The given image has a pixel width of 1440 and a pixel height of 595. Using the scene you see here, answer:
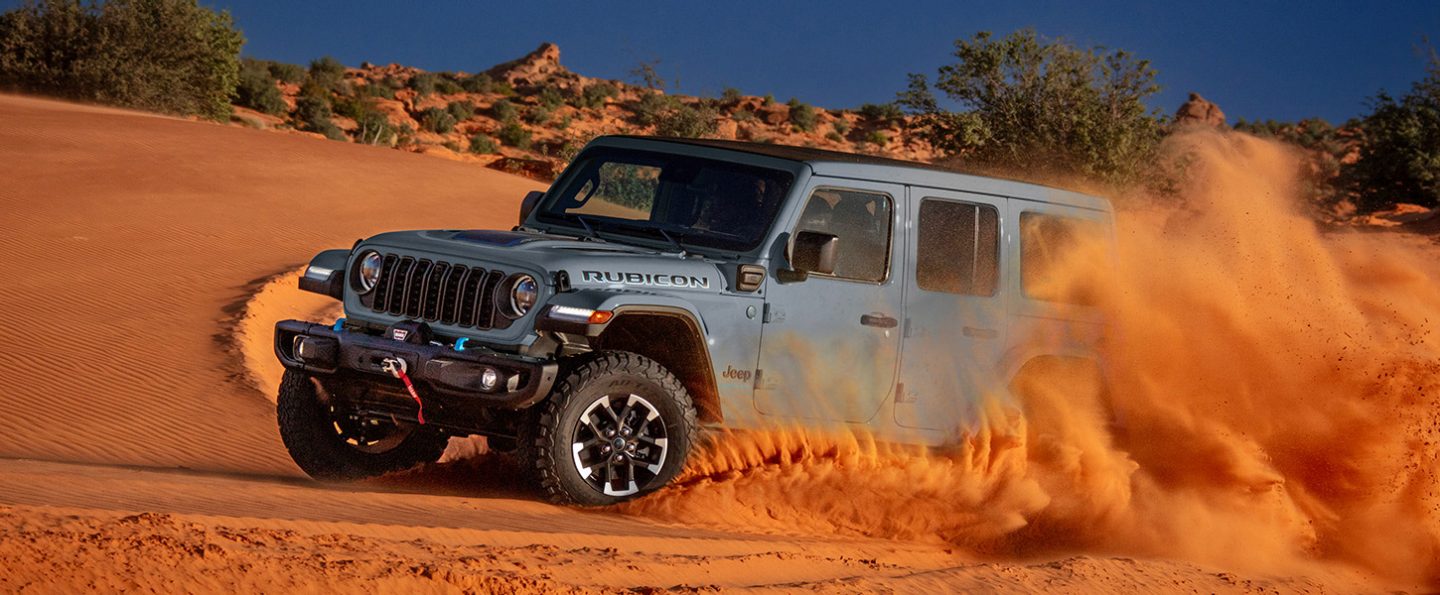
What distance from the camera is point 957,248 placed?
810 cm

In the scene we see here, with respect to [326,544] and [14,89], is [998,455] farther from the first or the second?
[14,89]

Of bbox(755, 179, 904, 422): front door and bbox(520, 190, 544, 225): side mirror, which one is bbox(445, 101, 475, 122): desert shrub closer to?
bbox(520, 190, 544, 225): side mirror

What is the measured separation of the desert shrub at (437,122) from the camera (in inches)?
2350

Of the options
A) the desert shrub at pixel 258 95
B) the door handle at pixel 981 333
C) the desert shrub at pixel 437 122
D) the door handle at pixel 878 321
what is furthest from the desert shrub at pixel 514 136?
the door handle at pixel 878 321

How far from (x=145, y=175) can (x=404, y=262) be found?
706 inches

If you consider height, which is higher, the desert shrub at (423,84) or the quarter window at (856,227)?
the desert shrub at (423,84)

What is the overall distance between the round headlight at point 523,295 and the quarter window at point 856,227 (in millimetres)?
1517

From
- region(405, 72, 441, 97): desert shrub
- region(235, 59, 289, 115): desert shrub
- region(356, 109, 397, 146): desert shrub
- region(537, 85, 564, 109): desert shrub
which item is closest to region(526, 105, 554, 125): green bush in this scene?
region(537, 85, 564, 109): desert shrub

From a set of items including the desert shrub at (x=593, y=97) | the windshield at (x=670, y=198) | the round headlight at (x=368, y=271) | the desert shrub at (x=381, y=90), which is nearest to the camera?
the round headlight at (x=368, y=271)

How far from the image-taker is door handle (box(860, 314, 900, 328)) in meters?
7.69

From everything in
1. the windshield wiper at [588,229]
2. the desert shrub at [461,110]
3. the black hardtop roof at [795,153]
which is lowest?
the windshield wiper at [588,229]

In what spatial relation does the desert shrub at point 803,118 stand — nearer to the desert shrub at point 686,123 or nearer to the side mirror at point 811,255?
→ the desert shrub at point 686,123

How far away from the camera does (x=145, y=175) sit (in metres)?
23.5

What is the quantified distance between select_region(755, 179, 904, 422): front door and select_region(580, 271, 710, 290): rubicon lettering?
42cm
